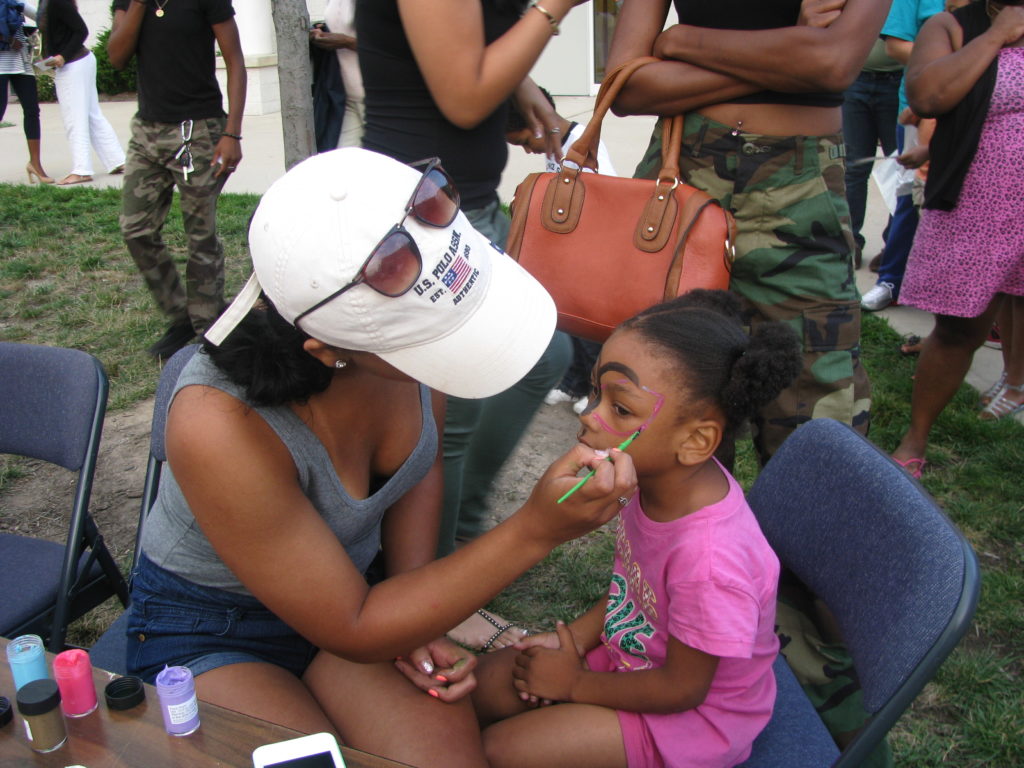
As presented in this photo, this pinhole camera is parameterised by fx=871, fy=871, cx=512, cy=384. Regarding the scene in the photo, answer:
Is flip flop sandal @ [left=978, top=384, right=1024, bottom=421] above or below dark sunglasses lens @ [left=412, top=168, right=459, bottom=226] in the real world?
below

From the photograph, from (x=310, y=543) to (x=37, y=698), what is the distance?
461 mm

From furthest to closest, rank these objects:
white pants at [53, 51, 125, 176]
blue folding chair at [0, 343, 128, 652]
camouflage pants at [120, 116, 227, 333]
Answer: white pants at [53, 51, 125, 176], camouflage pants at [120, 116, 227, 333], blue folding chair at [0, 343, 128, 652]

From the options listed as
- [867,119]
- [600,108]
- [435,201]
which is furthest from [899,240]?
[435,201]

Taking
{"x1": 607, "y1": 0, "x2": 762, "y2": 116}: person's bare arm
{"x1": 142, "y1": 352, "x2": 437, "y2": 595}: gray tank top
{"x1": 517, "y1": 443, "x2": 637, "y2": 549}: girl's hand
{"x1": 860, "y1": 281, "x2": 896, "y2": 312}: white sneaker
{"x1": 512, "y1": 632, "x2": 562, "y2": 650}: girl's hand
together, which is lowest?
{"x1": 860, "y1": 281, "x2": 896, "y2": 312}: white sneaker

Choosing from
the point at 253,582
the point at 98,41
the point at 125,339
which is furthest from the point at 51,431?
the point at 98,41

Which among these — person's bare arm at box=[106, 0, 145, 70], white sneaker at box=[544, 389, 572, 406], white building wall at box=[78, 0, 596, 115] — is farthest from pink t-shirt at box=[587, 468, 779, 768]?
white building wall at box=[78, 0, 596, 115]

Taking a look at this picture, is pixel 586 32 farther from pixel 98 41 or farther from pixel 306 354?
pixel 306 354

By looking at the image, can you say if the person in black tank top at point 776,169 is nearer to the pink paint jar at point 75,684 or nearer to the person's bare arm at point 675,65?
the person's bare arm at point 675,65

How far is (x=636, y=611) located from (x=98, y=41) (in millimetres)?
17109

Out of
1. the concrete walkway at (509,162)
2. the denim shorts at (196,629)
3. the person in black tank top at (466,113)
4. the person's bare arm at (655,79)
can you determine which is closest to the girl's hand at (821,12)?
the person's bare arm at (655,79)

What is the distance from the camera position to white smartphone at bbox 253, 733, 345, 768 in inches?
39.0

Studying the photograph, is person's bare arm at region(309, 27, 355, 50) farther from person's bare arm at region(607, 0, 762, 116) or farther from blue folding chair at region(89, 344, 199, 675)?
blue folding chair at region(89, 344, 199, 675)

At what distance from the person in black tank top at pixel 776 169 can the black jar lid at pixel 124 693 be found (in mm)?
1683

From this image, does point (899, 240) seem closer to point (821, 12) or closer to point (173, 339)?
point (821, 12)
